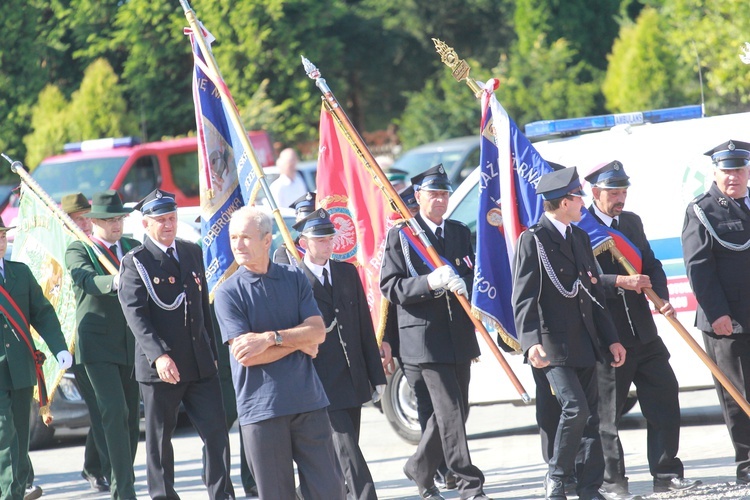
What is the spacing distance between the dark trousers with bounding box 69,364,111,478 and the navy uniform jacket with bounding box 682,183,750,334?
406cm

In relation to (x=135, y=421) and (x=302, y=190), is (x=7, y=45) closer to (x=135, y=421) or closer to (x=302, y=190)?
(x=302, y=190)

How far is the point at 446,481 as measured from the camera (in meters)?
8.52

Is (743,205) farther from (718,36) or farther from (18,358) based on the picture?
(718,36)

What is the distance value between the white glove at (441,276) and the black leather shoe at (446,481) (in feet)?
5.25

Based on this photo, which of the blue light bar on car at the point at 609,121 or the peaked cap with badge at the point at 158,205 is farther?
the blue light bar on car at the point at 609,121

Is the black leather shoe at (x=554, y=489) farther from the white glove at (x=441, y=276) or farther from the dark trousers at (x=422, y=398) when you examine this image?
the white glove at (x=441, y=276)

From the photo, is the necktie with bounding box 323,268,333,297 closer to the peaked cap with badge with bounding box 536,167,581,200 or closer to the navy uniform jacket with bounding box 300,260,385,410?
the navy uniform jacket with bounding box 300,260,385,410

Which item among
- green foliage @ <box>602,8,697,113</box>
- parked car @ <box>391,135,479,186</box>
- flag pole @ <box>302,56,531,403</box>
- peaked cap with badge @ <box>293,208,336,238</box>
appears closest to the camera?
peaked cap with badge @ <box>293,208,336,238</box>

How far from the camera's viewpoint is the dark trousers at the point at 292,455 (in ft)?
19.1

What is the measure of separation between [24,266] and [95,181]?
31.0ft

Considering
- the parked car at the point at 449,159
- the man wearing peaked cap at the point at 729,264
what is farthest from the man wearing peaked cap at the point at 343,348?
the parked car at the point at 449,159

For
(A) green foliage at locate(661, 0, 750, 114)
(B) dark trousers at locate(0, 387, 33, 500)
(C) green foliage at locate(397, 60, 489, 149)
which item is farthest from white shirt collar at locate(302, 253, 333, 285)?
(C) green foliage at locate(397, 60, 489, 149)

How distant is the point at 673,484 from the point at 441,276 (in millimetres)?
1943

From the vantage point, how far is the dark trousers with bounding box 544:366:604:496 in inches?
277
